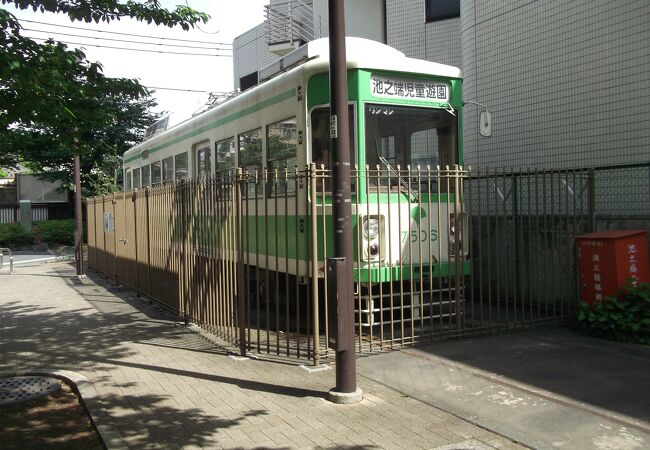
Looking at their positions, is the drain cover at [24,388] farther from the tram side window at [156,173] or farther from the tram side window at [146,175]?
the tram side window at [146,175]

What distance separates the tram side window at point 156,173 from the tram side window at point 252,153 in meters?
5.14

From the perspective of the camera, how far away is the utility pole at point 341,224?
519cm

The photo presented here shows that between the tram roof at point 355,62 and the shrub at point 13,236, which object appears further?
the shrub at point 13,236

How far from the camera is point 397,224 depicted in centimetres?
717

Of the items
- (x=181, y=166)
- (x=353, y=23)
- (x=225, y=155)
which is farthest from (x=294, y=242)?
(x=353, y=23)

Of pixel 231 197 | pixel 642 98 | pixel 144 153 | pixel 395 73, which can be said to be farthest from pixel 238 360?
pixel 144 153

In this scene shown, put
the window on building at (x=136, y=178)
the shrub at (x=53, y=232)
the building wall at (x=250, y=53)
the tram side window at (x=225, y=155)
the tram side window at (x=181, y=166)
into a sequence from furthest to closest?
the shrub at (x=53, y=232) < the building wall at (x=250, y=53) < the window on building at (x=136, y=178) < the tram side window at (x=181, y=166) < the tram side window at (x=225, y=155)

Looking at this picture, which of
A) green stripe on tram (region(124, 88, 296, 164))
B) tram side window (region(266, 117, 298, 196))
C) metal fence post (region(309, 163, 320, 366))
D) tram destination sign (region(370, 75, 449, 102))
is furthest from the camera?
green stripe on tram (region(124, 88, 296, 164))

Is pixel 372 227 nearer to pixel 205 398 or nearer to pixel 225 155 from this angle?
pixel 205 398

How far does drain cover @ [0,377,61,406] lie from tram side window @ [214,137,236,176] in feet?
14.2

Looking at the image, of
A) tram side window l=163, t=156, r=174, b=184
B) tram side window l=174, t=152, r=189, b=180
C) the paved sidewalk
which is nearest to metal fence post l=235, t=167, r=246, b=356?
the paved sidewalk

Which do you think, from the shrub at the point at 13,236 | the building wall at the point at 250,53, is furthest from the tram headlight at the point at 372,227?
the shrub at the point at 13,236

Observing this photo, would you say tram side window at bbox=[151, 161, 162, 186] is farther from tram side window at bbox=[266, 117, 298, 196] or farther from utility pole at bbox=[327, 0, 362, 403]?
utility pole at bbox=[327, 0, 362, 403]

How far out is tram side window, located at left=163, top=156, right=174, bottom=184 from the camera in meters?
12.5
